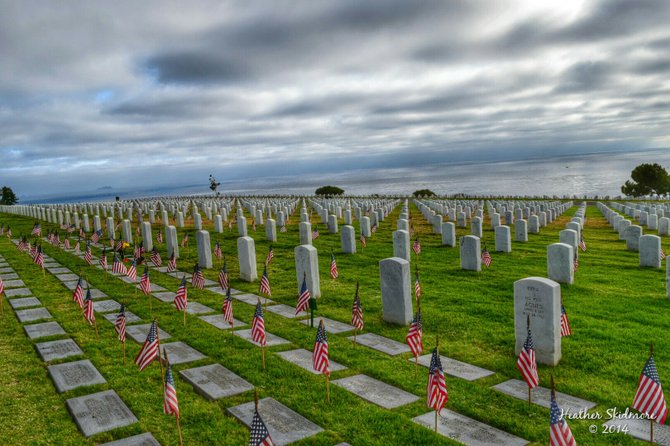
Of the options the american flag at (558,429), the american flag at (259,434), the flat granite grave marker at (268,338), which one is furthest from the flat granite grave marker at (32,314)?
the american flag at (558,429)

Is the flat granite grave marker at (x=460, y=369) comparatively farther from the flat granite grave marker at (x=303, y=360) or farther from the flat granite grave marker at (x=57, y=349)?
the flat granite grave marker at (x=57, y=349)

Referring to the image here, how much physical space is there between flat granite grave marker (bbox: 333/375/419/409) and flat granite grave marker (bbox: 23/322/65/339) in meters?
5.94

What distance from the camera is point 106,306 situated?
39.0 ft

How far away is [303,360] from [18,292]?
9562 millimetres

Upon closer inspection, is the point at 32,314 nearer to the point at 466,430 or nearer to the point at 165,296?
the point at 165,296

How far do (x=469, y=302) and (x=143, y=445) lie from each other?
314 inches

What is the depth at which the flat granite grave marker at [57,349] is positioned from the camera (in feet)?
27.2

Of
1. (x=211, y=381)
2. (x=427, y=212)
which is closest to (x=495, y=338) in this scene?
(x=211, y=381)

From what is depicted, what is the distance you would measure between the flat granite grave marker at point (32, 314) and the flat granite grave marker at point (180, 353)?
3.80m

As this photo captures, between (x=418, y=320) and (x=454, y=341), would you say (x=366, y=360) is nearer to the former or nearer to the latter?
(x=418, y=320)

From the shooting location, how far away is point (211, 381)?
282 inches

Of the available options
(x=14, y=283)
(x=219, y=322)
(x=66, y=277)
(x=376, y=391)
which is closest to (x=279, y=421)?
(x=376, y=391)

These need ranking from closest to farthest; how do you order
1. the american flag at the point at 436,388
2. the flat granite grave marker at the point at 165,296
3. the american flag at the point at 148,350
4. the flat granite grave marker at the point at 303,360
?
the american flag at the point at 436,388 → the american flag at the point at 148,350 → the flat granite grave marker at the point at 303,360 → the flat granite grave marker at the point at 165,296

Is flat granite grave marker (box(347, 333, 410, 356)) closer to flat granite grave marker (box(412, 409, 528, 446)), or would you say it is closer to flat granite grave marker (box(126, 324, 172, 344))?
flat granite grave marker (box(412, 409, 528, 446))
